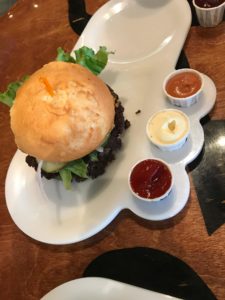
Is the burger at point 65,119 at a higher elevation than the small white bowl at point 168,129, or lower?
higher

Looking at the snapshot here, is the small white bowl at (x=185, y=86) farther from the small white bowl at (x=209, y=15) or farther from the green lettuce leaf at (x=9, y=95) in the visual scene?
the green lettuce leaf at (x=9, y=95)

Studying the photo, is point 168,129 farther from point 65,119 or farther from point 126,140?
point 65,119

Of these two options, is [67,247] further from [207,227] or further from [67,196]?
[207,227]

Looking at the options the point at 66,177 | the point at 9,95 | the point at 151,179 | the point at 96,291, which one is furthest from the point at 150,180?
the point at 9,95

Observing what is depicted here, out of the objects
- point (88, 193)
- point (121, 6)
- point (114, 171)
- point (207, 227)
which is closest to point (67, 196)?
point (88, 193)

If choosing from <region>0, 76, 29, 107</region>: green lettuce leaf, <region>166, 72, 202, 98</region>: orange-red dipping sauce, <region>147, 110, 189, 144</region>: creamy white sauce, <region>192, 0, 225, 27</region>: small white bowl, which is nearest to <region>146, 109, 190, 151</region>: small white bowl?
<region>147, 110, 189, 144</region>: creamy white sauce

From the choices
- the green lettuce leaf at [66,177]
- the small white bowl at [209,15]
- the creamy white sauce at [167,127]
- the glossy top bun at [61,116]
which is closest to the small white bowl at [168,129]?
the creamy white sauce at [167,127]

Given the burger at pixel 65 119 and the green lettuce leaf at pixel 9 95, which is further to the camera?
the green lettuce leaf at pixel 9 95
